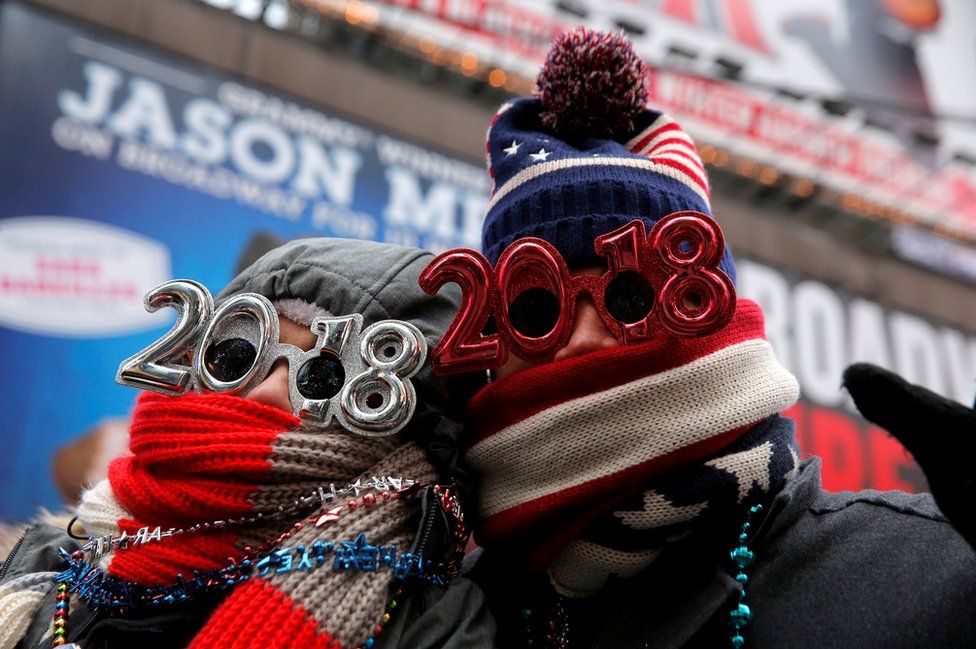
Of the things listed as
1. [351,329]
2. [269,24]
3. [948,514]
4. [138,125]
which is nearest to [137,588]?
[351,329]

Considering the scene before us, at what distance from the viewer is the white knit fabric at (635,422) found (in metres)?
1.07

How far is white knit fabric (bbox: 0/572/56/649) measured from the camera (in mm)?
1121

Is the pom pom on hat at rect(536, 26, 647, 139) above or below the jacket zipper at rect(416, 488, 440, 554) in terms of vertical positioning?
above

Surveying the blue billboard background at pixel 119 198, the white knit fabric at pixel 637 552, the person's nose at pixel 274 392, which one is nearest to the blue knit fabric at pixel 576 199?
the white knit fabric at pixel 637 552

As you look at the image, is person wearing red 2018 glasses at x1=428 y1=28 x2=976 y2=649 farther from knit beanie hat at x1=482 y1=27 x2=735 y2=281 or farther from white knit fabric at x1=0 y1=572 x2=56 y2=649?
white knit fabric at x1=0 y1=572 x2=56 y2=649

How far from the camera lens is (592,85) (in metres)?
1.34

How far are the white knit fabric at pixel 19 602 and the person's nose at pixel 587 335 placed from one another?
0.85 m

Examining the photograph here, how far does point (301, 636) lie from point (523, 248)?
59 cm

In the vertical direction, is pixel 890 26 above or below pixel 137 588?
above

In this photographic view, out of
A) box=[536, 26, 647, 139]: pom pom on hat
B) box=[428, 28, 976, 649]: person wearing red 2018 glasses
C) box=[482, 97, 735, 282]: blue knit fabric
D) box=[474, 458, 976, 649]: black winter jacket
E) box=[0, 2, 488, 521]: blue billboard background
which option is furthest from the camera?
box=[0, 2, 488, 521]: blue billboard background

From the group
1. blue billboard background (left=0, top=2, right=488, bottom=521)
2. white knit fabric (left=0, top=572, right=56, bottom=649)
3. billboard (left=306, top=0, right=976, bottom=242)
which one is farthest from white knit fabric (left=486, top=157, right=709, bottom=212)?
billboard (left=306, top=0, right=976, bottom=242)

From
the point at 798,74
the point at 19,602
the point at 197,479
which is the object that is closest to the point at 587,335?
the point at 197,479

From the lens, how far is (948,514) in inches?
31.9

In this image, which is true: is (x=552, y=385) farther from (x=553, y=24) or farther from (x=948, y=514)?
(x=553, y=24)
